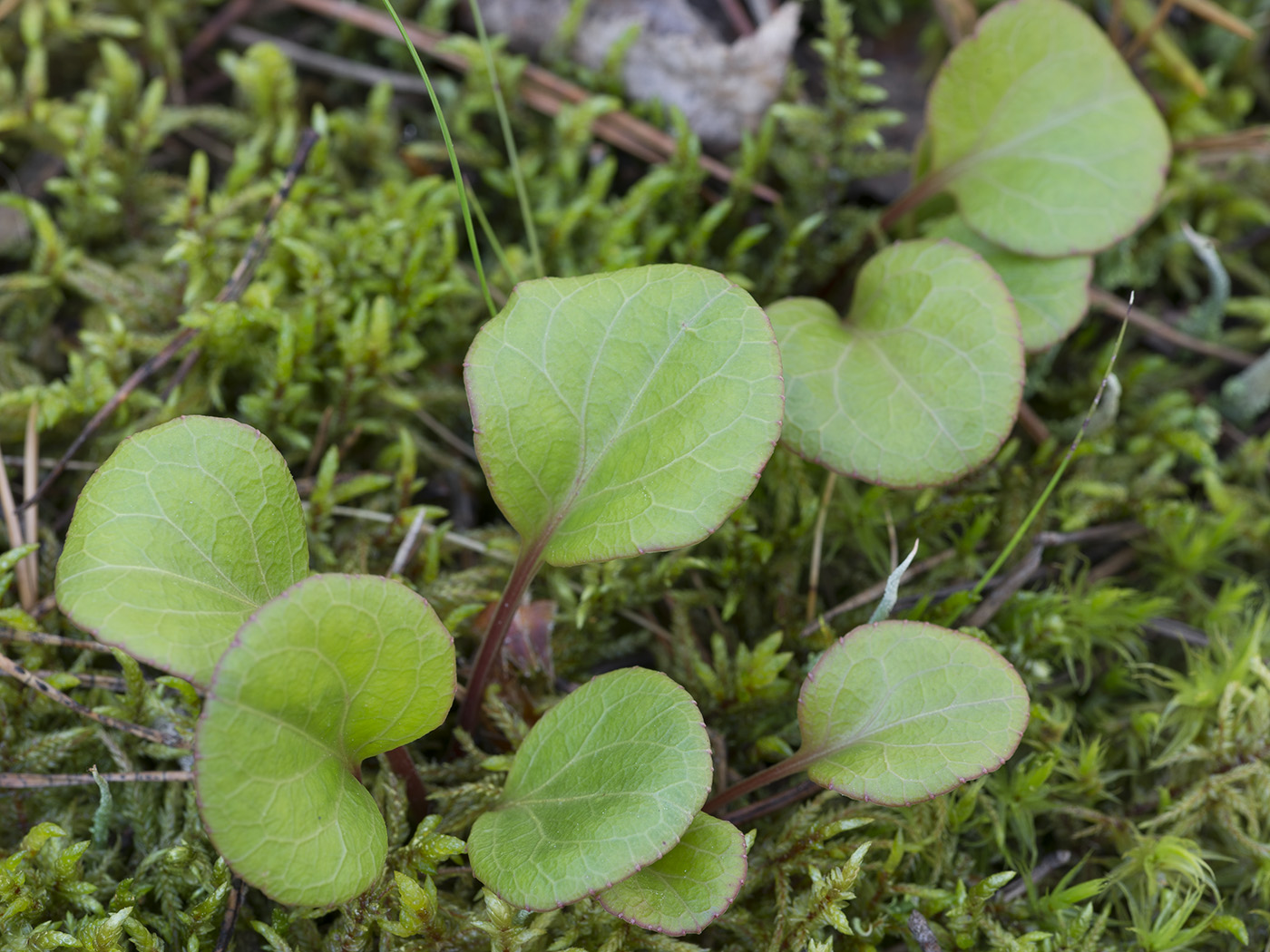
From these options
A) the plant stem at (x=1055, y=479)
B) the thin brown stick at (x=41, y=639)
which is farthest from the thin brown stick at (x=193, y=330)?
the plant stem at (x=1055, y=479)

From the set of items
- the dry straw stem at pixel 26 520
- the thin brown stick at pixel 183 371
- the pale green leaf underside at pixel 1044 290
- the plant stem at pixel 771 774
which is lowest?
the plant stem at pixel 771 774

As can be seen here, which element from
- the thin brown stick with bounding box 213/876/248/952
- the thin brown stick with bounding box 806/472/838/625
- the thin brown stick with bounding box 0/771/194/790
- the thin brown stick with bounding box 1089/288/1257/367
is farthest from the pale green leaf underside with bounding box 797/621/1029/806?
the thin brown stick with bounding box 1089/288/1257/367

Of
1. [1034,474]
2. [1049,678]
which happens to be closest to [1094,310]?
[1034,474]

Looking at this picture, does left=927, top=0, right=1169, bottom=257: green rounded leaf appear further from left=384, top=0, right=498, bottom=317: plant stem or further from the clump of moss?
left=384, top=0, right=498, bottom=317: plant stem

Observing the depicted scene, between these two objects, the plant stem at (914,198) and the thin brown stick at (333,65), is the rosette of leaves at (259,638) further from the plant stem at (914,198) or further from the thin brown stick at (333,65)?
the plant stem at (914,198)

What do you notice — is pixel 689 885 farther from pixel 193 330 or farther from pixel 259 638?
pixel 193 330

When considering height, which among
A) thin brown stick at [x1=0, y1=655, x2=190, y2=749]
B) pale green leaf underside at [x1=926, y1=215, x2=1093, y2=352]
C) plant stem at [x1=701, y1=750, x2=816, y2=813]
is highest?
pale green leaf underside at [x1=926, y1=215, x2=1093, y2=352]
